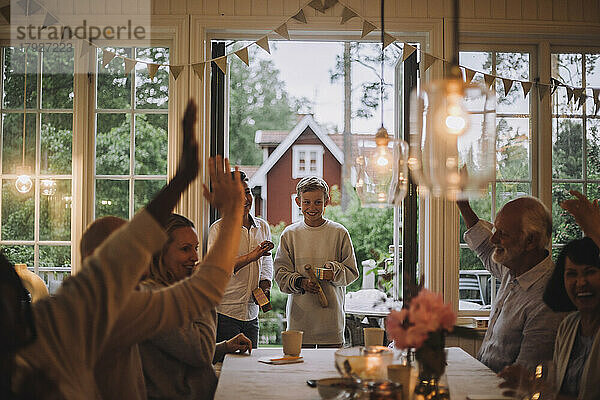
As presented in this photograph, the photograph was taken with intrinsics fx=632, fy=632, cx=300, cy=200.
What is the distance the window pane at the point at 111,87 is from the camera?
4.04 metres

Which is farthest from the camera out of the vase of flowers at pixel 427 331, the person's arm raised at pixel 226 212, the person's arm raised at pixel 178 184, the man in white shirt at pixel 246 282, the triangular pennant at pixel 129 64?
the triangular pennant at pixel 129 64

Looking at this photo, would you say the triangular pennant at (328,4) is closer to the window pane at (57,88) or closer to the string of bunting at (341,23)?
the string of bunting at (341,23)

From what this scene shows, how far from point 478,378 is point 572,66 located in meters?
2.72

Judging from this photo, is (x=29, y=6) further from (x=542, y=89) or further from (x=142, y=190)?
(x=542, y=89)

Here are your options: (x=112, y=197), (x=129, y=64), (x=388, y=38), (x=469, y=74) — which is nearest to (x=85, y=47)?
(x=129, y=64)

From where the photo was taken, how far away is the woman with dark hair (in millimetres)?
2078

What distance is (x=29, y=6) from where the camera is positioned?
391 cm

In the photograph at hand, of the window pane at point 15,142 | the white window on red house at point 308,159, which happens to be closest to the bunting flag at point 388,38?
the window pane at point 15,142

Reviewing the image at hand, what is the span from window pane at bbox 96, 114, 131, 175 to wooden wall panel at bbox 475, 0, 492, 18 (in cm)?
234

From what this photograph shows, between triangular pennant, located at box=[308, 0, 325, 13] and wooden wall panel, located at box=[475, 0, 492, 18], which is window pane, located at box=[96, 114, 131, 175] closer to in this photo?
triangular pennant, located at box=[308, 0, 325, 13]

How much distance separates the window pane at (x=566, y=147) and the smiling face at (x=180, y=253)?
9.34 ft

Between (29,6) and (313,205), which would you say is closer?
(313,205)

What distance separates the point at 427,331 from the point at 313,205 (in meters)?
2.10

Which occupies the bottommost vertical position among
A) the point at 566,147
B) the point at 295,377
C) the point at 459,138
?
the point at 295,377
